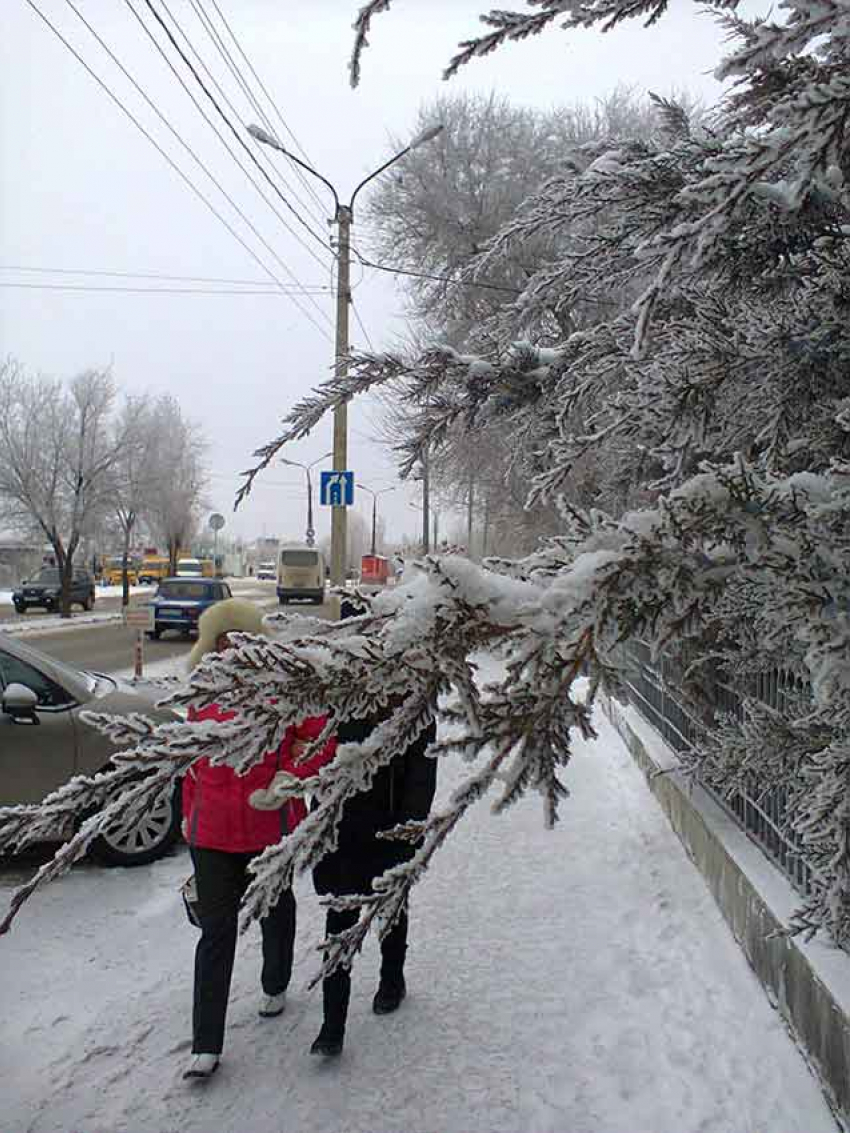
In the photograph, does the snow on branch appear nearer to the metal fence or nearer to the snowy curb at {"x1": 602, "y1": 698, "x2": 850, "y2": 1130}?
the metal fence

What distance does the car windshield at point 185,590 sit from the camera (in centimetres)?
2420

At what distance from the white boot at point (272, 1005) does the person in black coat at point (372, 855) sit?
→ 35cm

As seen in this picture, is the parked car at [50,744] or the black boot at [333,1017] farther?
the parked car at [50,744]

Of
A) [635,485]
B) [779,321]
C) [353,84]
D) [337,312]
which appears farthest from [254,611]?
[337,312]

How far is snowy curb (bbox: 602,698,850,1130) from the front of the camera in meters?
2.91

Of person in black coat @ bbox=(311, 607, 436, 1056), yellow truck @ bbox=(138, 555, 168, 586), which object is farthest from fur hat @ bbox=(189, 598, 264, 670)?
yellow truck @ bbox=(138, 555, 168, 586)

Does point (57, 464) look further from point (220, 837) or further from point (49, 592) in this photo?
point (220, 837)

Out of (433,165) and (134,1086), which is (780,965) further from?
(433,165)

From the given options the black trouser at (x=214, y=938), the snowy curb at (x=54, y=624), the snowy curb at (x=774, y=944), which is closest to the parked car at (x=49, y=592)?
the snowy curb at (x=54, y=624)

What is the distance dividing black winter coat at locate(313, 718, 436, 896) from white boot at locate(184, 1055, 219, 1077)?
701 millimetres

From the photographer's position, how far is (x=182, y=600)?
24.1 meters

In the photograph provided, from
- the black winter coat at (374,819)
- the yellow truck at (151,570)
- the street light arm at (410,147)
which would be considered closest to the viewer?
the black winter coat at (374,819)

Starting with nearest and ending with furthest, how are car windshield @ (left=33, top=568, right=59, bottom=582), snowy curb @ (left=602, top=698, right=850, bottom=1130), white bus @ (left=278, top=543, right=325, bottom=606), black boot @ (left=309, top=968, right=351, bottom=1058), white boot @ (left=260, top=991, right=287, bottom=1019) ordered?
snowy curb @ (left=602, top=698, right=850, bottom=1130) < black boot @ (left=309, top=968, right=351, bottom=1058) < white boot @ (left=260, top=991, right=287, bottom=1019) < car windshield @ (left=33, top=568, right=59, bottom=582) < white bus @ (left=278, top=543, right=325, bottom=606)

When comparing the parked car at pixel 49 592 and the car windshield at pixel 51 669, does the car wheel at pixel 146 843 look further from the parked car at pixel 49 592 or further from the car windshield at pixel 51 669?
the parked car at pixel 49 592
